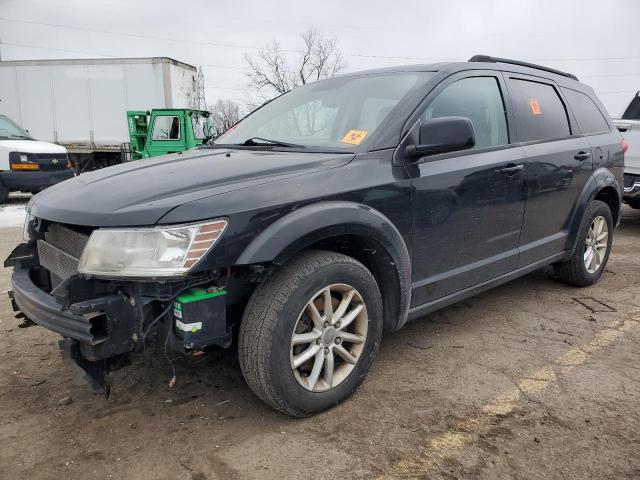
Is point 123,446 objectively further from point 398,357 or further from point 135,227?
point 398,357

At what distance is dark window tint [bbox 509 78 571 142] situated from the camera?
357cm

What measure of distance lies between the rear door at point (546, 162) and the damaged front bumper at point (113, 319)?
7.87 ft

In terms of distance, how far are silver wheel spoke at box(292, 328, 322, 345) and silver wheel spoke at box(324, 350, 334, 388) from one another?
13cm

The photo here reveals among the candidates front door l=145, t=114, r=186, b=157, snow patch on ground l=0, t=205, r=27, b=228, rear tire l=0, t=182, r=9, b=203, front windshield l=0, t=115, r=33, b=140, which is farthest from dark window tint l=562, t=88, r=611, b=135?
front windshield l=0, t=115, r=33, b=140

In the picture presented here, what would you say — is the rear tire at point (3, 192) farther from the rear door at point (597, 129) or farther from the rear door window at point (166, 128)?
the rear door at point (597, 129)

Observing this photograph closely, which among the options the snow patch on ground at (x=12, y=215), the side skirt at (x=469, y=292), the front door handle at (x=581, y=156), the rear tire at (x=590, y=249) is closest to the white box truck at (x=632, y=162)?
the rear tire at (x=590, y=249)

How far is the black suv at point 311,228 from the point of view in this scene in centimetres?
210

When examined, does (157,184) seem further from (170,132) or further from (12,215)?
(170,132)

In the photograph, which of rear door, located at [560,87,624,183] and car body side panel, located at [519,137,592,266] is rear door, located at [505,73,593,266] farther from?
rear door, located at [560,87,624,183]

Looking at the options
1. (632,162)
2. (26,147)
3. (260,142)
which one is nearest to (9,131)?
(26,147)

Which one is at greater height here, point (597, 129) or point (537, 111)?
point (537, 111)

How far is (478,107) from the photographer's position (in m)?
3.29

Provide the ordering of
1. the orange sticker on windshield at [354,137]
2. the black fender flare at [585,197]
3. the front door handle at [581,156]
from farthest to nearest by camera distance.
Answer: the black fender flare at [585,197]
the front door handle at [581,156]
the orange sticker on windshield at [354,137]

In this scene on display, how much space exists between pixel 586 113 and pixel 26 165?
10.0 meters
